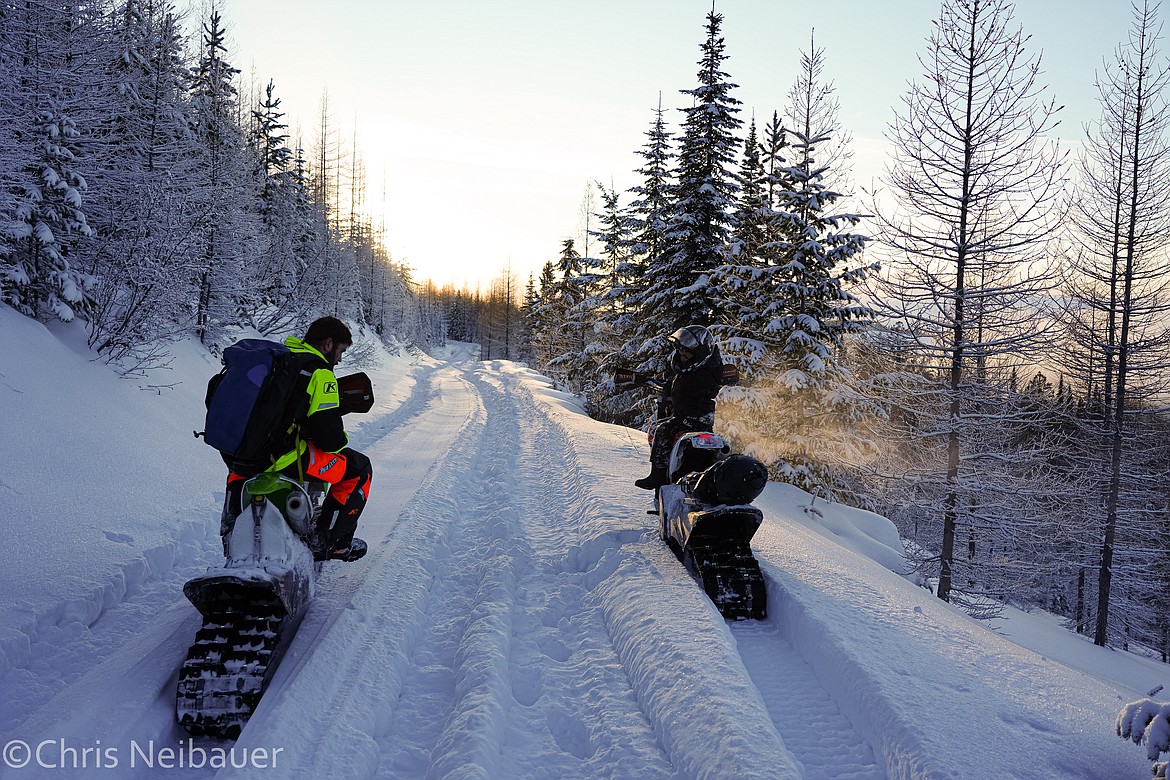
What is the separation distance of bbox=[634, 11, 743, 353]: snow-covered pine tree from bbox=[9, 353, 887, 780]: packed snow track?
10938 mm

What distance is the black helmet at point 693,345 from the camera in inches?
228

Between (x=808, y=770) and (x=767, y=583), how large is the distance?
191 cm

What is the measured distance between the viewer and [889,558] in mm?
12398

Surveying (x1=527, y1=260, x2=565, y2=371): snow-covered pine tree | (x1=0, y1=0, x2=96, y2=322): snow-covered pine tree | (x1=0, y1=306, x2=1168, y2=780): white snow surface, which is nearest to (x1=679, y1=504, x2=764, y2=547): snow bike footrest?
(x1=0, y1=306, x2=1168, y2=780): white snow surface

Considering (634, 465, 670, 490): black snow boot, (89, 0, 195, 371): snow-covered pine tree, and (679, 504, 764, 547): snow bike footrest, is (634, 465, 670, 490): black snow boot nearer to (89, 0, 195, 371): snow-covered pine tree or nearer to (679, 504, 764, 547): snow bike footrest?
(679, 504, 764, 547): snow bike footrest

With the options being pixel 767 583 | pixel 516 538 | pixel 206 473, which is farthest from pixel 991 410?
pixel 206 473

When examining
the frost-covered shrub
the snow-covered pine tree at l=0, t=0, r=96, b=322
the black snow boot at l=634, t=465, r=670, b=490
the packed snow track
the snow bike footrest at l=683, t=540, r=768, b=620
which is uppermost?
the snow-covered pine tree at l=0, t=0, r=96, b=322

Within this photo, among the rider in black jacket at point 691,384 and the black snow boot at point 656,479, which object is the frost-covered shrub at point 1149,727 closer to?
the rider in black jacket at point 691,384

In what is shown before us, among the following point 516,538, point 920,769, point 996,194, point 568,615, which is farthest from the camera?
point 996,194

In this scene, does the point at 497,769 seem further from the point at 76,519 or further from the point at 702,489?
the point at 76,519

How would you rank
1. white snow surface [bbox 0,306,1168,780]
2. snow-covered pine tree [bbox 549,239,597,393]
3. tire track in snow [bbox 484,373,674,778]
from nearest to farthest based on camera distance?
white snow surface [bbox 0,306,1168,780] → tire track in snow [bbox 484,373,674,778] → snow-covered pine tree [bbox 549,239,597,393]

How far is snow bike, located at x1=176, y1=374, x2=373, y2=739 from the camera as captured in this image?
2.83 meters

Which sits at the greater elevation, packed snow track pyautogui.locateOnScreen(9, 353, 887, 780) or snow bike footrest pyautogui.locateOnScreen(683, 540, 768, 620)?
snow bike footrest pyautogui.locateOnScreen(683, 540, 768, 620)

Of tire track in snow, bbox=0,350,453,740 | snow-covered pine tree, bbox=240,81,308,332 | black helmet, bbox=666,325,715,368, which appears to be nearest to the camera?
tire track in snow, bbox=0,350,453,740
